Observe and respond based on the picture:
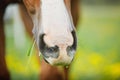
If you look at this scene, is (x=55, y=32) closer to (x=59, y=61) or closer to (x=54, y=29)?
(x=54, y=29)

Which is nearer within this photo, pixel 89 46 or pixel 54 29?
pixel 54 29

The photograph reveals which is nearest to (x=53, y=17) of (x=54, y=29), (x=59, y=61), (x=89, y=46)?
(x=54, y=29)

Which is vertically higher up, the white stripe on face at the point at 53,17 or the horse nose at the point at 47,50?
the white stripe on face at the point at 53,17

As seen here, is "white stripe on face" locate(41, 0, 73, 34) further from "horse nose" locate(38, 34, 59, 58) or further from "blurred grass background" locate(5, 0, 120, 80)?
"blurred grass background" locate(5, 0, 120, 80)

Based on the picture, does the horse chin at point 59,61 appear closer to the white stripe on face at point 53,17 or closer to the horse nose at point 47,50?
the horse nose at point 47,50

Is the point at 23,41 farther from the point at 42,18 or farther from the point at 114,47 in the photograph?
the point at 114,47

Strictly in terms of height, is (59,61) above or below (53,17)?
below

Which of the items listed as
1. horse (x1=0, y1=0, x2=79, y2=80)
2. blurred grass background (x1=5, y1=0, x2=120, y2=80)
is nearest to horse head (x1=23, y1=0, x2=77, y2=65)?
horse (x1=0, y1=0, x2=79, y2=80)

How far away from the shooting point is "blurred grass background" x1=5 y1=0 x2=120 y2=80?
260 cm

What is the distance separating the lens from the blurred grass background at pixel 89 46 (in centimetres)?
260

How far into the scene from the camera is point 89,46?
264 cm

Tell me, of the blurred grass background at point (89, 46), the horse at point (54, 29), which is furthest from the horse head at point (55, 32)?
the blurred grass background at point (89, 46)

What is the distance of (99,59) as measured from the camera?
8.72ft

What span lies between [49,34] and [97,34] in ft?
1.32
